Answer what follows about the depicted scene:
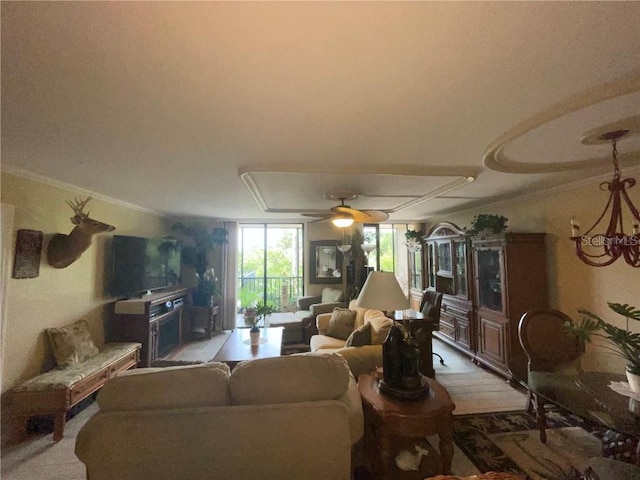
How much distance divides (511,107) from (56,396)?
3990 mm

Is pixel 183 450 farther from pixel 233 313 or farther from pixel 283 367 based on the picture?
pixel 233 313

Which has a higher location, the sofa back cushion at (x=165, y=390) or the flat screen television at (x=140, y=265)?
the flat screen television at (x=140, y=265)

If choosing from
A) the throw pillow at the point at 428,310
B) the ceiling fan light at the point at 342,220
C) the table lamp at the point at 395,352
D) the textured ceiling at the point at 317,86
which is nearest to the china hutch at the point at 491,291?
the throw pillow at the point at 428,310

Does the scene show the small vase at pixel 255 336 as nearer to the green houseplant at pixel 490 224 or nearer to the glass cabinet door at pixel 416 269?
the green houseplant at pixel 490 224

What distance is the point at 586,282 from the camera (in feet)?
10.0

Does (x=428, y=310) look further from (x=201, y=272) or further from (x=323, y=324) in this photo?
(x=201, y=272)

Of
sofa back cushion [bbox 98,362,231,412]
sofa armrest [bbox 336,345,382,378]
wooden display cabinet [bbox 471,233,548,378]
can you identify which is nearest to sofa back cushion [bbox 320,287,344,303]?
wooden display cabinet [bbox 471,233,548,378]

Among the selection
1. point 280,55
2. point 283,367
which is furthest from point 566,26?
point 283,367

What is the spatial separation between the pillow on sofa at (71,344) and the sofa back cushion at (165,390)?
1.89 m

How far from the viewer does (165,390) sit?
1.55 meters

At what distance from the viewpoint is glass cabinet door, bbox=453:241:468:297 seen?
4.46 meters

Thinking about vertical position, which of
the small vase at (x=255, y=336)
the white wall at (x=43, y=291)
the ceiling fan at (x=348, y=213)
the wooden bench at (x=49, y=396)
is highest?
the ceiling fan at (x=348, y=213)

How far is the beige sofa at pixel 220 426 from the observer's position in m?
1.49

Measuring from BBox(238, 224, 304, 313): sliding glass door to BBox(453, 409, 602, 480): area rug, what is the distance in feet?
14.7
